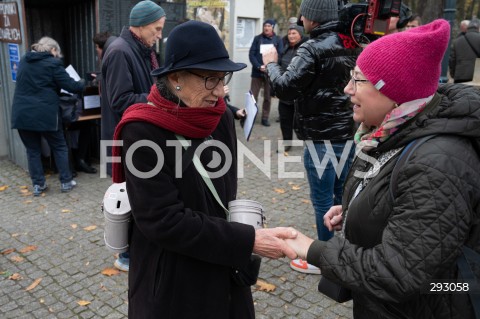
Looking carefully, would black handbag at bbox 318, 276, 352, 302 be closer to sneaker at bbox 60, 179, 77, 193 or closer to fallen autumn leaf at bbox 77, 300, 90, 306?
fallen autumn leaf at bbox 77, 300, 90, 306

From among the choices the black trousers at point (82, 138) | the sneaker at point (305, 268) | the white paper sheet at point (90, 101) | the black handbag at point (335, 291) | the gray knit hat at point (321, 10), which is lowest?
the sneaker at point (305, 268)

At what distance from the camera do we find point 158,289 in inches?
76.4

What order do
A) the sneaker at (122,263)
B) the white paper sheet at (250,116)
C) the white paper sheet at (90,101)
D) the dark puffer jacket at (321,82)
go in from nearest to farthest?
1. the white paper sheet at (250,116)
2. the dark puffer jacket at (321,82)
3. the sneaker at (122,263)
4. the white paper sheet at (90,101)

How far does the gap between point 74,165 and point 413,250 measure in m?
6.45

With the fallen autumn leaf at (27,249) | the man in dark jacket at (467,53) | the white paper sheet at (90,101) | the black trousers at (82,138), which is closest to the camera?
the fallen autumn leaf at (27,249)

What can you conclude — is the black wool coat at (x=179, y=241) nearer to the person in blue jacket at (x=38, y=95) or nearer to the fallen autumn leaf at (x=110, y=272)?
Answer: the fallen autumn leaf at (x=110, y=272)

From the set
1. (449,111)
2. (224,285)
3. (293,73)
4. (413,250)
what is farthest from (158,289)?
(293,73)

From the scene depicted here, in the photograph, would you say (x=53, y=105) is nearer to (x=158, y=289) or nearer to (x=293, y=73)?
(x=293, y=73)

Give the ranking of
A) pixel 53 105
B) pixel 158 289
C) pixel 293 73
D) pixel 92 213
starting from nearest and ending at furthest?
pixel 158 289
pixel 293 73
pixel 92 213
pixel 53 105

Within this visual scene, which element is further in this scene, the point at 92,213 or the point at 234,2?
the point at 234,2

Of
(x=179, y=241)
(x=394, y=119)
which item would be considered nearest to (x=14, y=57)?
(x=179, y=241)

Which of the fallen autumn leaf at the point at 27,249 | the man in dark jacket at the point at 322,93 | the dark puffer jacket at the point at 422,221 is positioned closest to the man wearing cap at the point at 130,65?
the fallen autumn leaf at the point at 27,249

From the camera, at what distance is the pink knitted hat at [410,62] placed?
1604mm

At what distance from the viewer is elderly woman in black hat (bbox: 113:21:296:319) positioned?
71.4 inches
